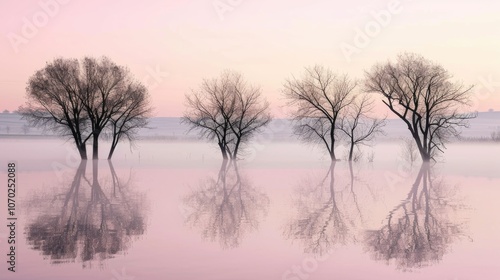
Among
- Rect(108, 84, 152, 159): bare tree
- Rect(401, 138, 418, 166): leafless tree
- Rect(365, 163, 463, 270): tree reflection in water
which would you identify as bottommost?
Rect(365, 163, 463, 270): tree reflection in water

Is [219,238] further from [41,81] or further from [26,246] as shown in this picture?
[41,81]

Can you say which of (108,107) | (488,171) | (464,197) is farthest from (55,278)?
(108,107)

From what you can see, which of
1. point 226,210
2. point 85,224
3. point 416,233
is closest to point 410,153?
point 226,210

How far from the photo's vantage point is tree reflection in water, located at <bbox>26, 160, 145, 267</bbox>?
1466 centimetres


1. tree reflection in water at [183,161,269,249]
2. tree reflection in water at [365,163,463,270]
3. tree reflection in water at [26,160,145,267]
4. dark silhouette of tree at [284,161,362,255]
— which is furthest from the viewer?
tree reflection in water at [183,161,269,249]

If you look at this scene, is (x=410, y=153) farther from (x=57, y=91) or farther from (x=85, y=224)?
(x=85, y=224)

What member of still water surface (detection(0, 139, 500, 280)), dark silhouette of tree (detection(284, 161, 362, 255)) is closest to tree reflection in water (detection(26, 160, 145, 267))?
still water surface (detection(0, 139, 500, 280))

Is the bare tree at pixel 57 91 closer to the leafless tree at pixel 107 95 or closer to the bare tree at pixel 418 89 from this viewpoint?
the leafless tree at pixel 107 95

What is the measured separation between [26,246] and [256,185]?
62.2 ft

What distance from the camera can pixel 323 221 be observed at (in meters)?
19.7

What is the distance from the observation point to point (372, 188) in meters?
31.3

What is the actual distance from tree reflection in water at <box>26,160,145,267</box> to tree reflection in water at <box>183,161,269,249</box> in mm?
1991

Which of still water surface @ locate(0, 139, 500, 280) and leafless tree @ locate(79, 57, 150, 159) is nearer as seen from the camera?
still water surface @ locate(0, 139, 500, 280)

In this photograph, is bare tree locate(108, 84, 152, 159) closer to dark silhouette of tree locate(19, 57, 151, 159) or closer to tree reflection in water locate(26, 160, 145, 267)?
dark silhouette of tree locate(19, 57, 151, 159)
